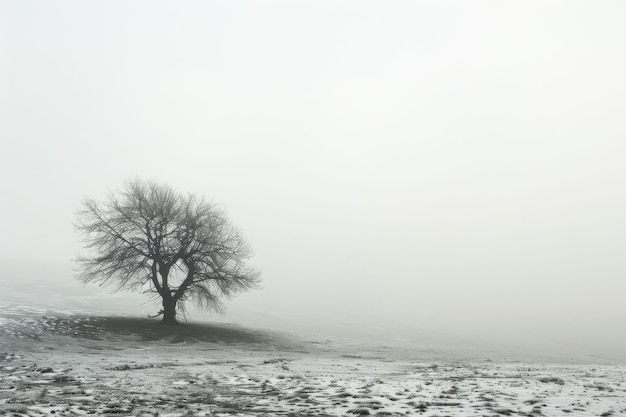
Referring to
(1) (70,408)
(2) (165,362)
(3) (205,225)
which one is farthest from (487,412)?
(3) (205,225)

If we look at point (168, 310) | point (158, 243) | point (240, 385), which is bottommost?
point (240, 385)

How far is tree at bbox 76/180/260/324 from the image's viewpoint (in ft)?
130

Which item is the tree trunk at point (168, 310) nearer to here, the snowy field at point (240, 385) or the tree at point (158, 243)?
the tree at point (158, 243)

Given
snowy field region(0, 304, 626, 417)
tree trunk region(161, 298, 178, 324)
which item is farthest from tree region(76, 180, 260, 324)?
snowy field region(0, 304, 626, 417)

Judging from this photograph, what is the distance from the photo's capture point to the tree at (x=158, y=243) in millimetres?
39562

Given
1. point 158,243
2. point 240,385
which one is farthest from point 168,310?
point 240,385

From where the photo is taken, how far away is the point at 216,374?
60.3 feet

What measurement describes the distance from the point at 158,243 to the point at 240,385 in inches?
1035

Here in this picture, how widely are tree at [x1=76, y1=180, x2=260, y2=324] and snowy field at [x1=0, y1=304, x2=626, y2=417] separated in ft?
34.4

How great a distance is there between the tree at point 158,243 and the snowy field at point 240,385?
10478 millimetres

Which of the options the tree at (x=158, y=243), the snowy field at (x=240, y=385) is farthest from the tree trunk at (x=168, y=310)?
the snowy field at (x=240, y=385)

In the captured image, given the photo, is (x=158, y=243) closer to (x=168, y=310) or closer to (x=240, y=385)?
(x=168, y=310)

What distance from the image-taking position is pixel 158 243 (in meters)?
39.6

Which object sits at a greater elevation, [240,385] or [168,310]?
[168,310]
